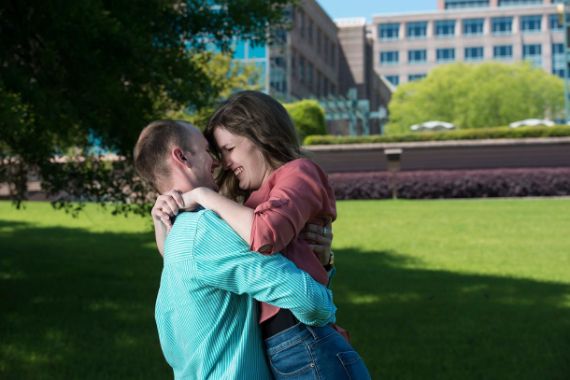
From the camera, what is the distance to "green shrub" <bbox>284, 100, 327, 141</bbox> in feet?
107

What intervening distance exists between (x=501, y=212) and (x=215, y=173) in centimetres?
1770

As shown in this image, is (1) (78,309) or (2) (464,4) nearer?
(1) (78,309)

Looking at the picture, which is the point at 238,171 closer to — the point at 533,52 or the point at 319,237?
the point at 319,237

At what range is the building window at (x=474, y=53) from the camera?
10606 centimetres

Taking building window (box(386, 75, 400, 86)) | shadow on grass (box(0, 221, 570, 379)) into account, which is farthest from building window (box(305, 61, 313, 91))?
shadow on grass (box(0, 221, 570, 379))

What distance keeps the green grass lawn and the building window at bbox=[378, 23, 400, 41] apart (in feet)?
307

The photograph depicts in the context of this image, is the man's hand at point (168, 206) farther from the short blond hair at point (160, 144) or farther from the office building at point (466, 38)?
the office building at point (466, 38)

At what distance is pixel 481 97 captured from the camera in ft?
213

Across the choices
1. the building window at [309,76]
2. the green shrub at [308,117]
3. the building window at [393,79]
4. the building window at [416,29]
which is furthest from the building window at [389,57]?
the green shrub at [308,117]

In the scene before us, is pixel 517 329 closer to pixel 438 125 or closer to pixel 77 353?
pixel 77 353

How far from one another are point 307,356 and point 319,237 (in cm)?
36

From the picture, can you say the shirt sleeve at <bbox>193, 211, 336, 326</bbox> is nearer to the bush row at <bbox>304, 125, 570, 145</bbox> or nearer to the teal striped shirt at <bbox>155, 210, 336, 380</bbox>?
the teal striped shirt at <bbox>155, 210, 336, 380</bbox>

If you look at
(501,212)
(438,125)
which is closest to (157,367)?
(501,212)

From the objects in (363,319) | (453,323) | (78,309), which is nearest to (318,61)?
(78,309)
